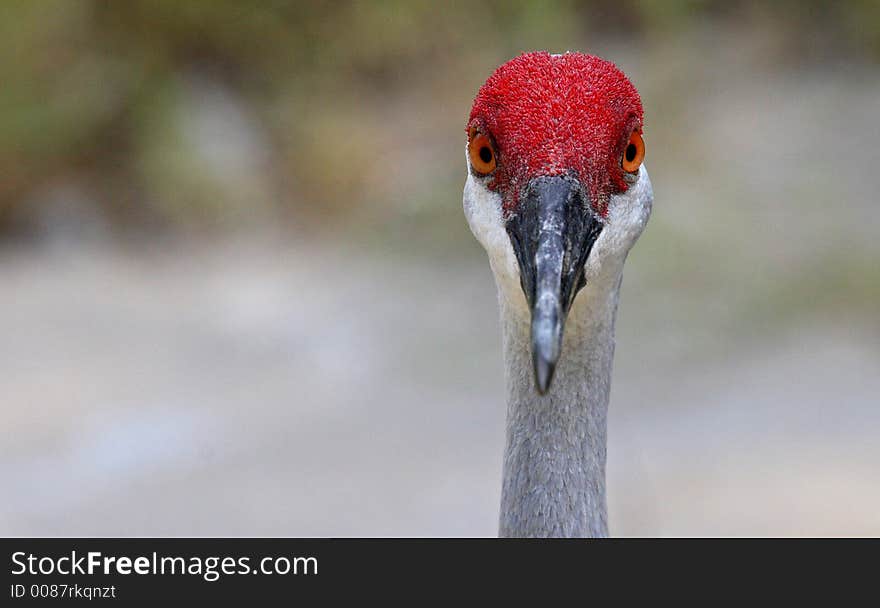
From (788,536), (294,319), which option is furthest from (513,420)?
(294,319)

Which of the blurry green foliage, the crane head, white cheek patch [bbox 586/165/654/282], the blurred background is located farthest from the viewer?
the blurry green foliage

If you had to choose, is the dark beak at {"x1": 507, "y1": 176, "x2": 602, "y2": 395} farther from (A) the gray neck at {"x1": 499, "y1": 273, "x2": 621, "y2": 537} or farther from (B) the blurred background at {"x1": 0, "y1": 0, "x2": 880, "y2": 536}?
(B) the blurred background at {"x1": 0, "y1": 0, "x2": 880, "y2": 536}

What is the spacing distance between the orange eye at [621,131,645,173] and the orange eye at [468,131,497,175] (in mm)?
274

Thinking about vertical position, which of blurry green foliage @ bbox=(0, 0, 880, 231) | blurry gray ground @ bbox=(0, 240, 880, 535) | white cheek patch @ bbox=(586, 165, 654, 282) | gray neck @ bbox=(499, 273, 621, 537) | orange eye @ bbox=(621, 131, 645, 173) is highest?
blurry green foliage @ bbox=(0, 0, 880, 231)

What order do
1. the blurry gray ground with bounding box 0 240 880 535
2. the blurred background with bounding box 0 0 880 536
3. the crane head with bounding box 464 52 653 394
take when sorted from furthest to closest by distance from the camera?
the blurred background with bounding box 0 0 880 536
the blurry gray ground with bounding box 0 240 880 535
the crane head with bounding box 464 52 653 394

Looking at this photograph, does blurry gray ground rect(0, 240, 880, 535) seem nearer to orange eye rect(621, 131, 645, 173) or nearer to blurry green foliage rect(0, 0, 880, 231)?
blurry green foliage rect(0, 0, 880, 231)

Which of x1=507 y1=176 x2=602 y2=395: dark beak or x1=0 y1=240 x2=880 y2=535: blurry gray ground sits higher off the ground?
x1=0 y1=240 x2=880 y2=535: blurry gray ground

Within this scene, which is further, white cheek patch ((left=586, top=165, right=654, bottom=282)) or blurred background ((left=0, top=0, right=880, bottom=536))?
blurred background ((left=0, top=0, right=880, bottom=536))

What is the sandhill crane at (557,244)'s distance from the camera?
2127mm

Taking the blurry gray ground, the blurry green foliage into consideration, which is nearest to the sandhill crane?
the blurry gray ground

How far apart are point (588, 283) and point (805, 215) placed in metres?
4.72

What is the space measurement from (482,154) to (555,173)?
0.21 m

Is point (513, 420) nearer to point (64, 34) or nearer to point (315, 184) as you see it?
point (315, 184)

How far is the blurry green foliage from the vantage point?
6.90 m
